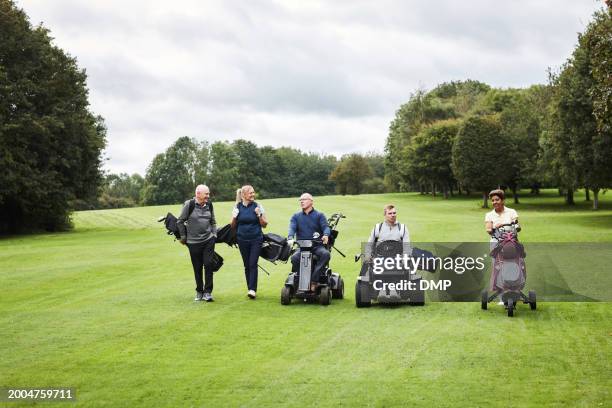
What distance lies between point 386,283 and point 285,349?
3.82 m

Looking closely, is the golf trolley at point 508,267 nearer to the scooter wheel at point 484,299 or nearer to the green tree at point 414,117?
the scooter wheel at point 484,299

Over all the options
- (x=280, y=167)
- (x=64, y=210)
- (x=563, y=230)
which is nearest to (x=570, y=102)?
(x=563, y=230)

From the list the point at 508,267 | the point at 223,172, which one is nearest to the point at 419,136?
the point at 223,172

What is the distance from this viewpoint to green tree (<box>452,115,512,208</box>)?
2603 inches

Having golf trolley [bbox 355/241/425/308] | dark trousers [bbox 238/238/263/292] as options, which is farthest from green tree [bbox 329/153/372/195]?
golf trolley [bbox 355/241/425/308]

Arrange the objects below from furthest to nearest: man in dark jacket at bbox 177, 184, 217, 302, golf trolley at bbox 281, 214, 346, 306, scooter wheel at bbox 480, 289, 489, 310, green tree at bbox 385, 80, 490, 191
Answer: green tree at bbox 385, 80, 490, 191
man in dark jacket at bbox 177, 184, 217, 302
golf trolley at bbox 281, 214, 346, 306
scooter wheel at bbox 480, 289, 489, 310

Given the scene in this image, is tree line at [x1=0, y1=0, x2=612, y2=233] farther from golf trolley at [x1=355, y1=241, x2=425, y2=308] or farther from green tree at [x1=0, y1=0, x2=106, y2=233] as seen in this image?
golf trolley at [x1=355, y1=241, x2=425, y2=308]

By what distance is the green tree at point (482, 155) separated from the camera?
6612cm

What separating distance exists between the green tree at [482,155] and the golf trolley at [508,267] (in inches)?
2166

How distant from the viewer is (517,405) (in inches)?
277

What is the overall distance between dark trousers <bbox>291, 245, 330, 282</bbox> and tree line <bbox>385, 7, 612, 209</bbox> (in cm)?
1423

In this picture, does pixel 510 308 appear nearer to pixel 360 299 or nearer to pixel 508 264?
pixel 508 264

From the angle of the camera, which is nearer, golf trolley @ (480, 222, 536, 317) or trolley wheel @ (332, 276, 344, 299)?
golf trolley @ (480, 222, 536, 317)

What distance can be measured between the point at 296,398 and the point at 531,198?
7455 cm
